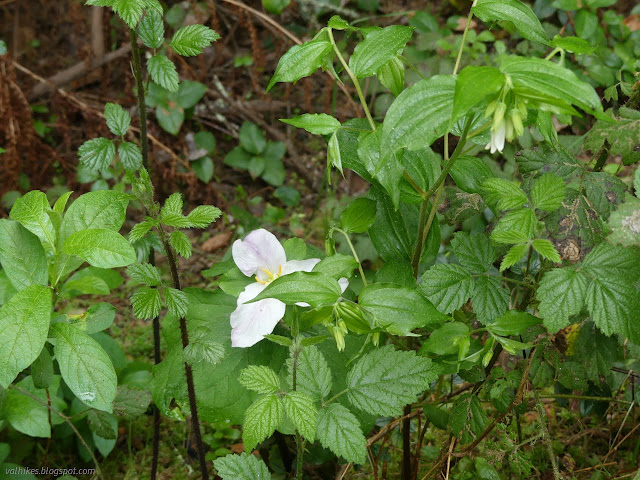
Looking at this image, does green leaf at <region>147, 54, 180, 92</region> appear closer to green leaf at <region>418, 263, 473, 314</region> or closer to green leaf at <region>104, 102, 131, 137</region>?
green leaf at <region>104, 102, 131, 137</region>

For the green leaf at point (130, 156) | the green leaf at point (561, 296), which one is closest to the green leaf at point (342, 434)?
the green leaf at point (561, 296)

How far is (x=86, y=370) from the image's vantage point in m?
1.17

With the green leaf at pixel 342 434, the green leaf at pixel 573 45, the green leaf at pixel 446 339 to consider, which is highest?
the green leaf at pixel 573 45

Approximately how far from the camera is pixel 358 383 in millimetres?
1202

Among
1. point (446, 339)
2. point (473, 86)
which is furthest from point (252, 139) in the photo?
point (473, 86)

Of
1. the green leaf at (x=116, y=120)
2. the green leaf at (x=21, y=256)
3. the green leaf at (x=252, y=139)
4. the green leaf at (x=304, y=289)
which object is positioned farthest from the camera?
the green leaf at (x=252, y=139)

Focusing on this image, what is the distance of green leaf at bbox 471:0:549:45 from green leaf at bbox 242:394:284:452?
0.80 metres

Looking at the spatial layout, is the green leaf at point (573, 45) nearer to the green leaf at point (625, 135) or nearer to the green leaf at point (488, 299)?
the green leaf at point (625, 135)

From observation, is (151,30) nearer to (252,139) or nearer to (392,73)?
(392,73)

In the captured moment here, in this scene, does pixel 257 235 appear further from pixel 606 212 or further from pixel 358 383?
pixel 606 212

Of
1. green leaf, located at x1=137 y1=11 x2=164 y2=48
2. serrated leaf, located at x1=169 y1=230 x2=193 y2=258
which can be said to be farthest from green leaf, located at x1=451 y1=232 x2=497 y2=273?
green leaf, located at x1=137 y1=11 x2=164 y2=48

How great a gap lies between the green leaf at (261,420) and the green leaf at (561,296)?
53cm

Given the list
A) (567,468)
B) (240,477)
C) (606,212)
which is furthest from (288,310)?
(567,468)

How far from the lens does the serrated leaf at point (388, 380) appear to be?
1.15 m
